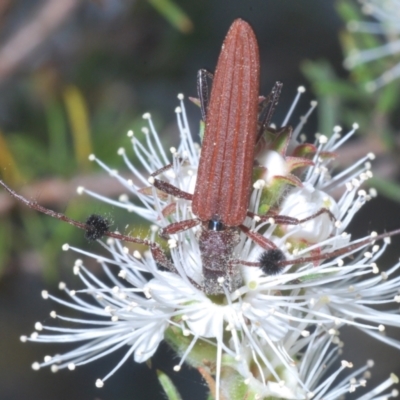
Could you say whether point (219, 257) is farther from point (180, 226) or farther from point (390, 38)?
point (390, 38)

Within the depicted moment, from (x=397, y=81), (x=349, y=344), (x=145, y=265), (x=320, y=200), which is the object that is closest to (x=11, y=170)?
(x=145, y=265)

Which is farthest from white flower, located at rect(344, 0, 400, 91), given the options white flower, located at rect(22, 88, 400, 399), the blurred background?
white flower, located at rect(22, 88, 400, 399)

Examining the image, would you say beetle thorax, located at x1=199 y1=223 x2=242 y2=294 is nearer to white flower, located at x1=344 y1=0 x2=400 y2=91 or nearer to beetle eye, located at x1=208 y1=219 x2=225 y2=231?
beetle eye, located at x1=208 y1=219 x2=225 y2=231

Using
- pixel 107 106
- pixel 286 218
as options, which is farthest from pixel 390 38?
pixel 286 218

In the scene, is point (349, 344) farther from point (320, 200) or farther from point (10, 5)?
point (10, 5)

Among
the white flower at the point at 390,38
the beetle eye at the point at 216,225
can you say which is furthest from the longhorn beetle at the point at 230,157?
the white flower at the point at 390,38
